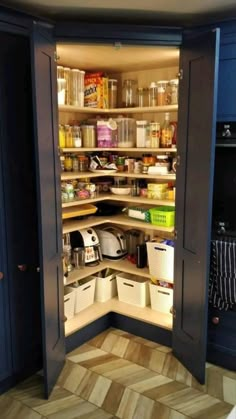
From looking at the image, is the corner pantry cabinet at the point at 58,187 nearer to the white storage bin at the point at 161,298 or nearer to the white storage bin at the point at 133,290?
the white storage bin at the point at 161,298

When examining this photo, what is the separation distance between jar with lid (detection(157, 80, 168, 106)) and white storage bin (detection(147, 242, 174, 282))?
1.07m

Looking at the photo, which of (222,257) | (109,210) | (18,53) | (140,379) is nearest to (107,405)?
(140,379)

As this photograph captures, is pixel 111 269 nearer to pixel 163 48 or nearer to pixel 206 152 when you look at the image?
pixel 206 152

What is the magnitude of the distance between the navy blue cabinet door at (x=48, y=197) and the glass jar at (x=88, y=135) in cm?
77

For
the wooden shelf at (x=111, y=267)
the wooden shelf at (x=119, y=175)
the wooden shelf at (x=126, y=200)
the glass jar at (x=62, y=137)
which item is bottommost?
the wooden shelf at (x=111, y=267)

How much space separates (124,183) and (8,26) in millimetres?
1593

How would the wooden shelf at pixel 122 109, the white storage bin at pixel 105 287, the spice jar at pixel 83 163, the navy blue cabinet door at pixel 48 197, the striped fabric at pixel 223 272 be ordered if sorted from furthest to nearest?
the white storage bin at pixel 105 287, the spice jar at pixel 83 163, the wooden shelf at pixel 122 109, the striped fabric at pixel 223 272, the navy blue cabinet door at pixel 48 197

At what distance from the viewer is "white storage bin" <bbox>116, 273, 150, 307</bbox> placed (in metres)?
3.01

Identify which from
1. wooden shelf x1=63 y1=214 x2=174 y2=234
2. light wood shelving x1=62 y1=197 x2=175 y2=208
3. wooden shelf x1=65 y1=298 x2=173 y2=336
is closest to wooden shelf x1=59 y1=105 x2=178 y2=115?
light wood shelving x1=62 y1=197 x2=175 y2=208

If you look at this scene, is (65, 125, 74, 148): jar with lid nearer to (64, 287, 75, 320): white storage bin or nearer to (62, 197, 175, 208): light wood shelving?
(62, 197, 175, 208): light wood shelving

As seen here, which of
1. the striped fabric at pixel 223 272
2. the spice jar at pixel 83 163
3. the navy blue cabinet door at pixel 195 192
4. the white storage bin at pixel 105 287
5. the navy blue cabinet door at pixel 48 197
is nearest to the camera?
the navy blue cabinet door at pixel 48 197

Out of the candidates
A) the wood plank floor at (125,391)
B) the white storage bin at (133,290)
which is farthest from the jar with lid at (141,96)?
the wood plank floor at (125,391)

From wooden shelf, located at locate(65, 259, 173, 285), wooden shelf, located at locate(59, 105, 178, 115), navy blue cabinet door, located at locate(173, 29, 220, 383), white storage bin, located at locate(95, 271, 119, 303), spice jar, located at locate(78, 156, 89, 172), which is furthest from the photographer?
white storage bin, located at locate(95, 271, 119, 303)

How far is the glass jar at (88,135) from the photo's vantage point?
2.91 m
